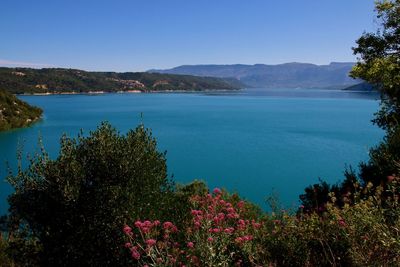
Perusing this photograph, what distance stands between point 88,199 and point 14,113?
5689 inches

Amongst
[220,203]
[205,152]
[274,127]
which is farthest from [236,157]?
[220,203]

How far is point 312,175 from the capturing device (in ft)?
209

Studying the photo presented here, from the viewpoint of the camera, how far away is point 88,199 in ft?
48.3

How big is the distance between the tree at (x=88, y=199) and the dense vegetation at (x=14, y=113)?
123 meters

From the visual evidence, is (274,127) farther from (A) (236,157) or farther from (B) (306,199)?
(B) (306,199)

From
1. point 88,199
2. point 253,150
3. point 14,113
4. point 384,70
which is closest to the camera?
point 88,199

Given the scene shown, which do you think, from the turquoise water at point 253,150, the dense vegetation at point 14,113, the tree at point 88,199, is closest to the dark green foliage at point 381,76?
the tree at point 88,199

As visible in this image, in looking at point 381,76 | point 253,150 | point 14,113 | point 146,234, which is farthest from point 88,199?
point 14,113

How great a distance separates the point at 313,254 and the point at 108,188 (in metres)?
8.36

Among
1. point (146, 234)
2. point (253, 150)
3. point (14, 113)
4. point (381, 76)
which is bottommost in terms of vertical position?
point (253, 150)

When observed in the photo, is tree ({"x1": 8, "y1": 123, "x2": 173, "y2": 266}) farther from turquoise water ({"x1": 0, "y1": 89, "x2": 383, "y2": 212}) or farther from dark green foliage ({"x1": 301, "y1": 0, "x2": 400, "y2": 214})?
turquoise water ({"x1": 0, "y1": 89, "x2": 383, "y2": 212})

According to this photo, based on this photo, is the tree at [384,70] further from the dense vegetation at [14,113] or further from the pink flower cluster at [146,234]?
the dense vegetation at [14,113]

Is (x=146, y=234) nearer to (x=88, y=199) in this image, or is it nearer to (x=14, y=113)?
(x=88, y=199)

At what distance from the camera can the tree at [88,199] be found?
13.9m
